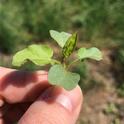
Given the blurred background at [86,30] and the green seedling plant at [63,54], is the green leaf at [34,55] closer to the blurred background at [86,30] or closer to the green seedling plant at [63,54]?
the green seedling plant at [63,54]

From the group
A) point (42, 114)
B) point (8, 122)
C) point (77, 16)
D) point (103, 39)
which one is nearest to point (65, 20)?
point (77, 16)

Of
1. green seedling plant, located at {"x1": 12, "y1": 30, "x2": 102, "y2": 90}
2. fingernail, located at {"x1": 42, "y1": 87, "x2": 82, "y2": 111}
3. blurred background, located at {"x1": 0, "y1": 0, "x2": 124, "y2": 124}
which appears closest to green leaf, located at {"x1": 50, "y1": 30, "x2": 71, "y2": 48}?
green seedling plant, located at {"x1": 12, "y1": 30, "x2": 102, "y2": 90}

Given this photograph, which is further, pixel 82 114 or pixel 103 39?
pixel 103 39

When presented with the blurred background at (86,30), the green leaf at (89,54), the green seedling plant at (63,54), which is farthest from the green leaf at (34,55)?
the blurred background at (86,30)

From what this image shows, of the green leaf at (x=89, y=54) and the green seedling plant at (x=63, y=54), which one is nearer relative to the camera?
the green seedling plant at (x=63, y=54)

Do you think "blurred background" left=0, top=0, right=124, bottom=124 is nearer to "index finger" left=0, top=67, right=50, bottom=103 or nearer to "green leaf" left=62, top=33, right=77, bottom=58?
"index finger" left=0, top=67, right=50, bottom=103

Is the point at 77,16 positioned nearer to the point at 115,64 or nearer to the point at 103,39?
the point at 103,39

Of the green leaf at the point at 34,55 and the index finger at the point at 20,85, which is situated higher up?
the green leaf at the point at 34,55
